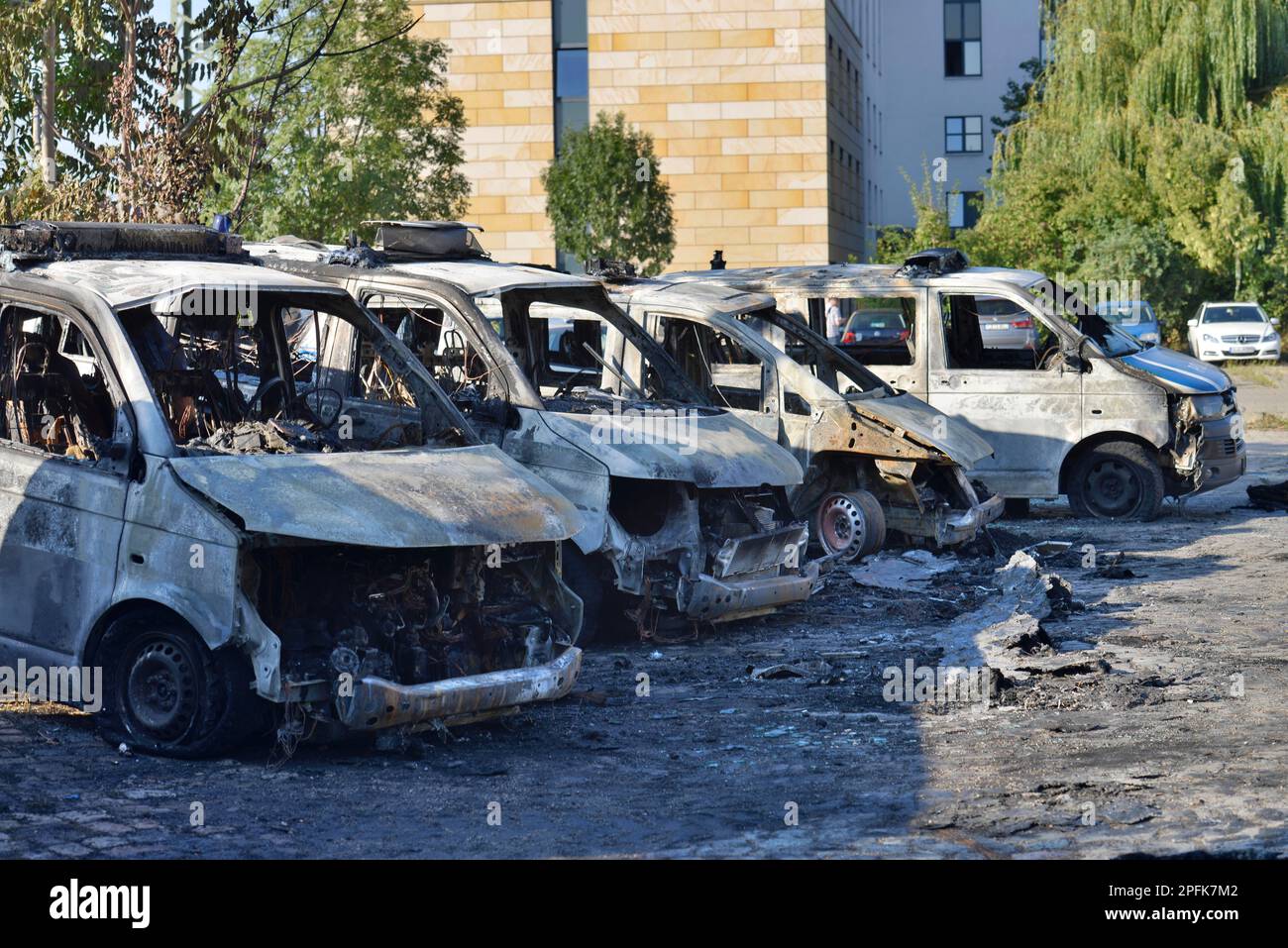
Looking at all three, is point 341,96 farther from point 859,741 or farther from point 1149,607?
point 859,741

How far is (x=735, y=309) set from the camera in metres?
12.4

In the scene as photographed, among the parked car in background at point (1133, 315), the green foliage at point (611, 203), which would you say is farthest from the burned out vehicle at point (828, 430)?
the green foliage at point (611, 203)

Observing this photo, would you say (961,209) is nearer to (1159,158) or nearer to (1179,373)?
(1159,158)

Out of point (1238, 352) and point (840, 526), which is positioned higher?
point (1238, 352)

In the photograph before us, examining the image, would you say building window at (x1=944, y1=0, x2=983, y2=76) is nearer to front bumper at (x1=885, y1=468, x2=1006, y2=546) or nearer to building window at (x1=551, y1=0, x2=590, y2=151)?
building window at (x1=551, y1=0, x2=590, y2=151)

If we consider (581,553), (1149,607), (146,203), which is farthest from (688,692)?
(146,203)

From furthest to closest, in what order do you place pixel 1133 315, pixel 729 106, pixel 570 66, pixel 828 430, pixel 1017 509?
pixel 570 66 → pixel 729 106 → pixel 1133 315 → pixel 1017 509 → pixel 828 430

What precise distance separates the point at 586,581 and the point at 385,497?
8.69ft

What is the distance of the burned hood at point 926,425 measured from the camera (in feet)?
40.4

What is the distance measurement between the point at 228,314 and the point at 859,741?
3695 mm

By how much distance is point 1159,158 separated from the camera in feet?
128

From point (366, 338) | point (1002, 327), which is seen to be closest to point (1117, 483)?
point (1002, 327)

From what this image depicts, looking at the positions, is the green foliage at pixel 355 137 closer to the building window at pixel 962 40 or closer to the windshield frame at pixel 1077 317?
the windshield frame at pixel 1077 317

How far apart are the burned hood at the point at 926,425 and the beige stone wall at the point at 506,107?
37.2 meters
